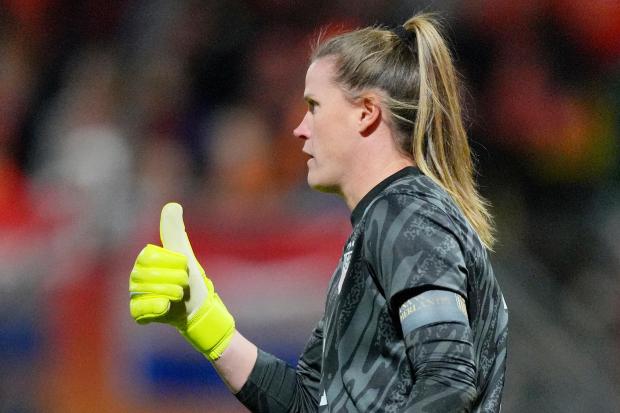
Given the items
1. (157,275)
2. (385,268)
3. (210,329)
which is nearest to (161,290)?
(157,275)

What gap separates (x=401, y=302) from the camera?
176 centimetres

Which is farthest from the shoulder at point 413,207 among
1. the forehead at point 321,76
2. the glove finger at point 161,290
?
the glove finger at point 161,290

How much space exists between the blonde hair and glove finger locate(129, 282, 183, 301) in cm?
55

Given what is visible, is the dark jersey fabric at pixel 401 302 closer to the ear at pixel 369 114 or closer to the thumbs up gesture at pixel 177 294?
the ear at pixel 369 114

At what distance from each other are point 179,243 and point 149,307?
0.27 meters

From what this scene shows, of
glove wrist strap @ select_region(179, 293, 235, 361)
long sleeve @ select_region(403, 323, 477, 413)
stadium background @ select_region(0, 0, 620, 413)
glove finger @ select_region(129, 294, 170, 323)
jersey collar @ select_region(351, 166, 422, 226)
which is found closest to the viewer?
long sleeve @ select_region(403, 323, 477, 413)

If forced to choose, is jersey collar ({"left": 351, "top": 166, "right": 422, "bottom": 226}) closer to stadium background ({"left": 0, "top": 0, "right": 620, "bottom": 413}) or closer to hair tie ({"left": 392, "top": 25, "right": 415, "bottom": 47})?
hair tie ({"left": 392, "top": 25, "right": 415, "bottom": 47})

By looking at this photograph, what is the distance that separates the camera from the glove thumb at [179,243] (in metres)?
2.29

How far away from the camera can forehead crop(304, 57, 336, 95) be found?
212cm

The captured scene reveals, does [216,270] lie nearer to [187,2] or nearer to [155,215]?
[155,215]

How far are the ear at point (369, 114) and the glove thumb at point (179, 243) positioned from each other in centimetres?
53

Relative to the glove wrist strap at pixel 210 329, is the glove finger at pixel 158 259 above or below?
above

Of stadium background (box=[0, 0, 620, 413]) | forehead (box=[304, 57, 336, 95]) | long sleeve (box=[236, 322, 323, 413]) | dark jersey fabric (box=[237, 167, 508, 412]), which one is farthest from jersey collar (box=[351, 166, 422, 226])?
stadium background (box=[0, 0, 620, 413])

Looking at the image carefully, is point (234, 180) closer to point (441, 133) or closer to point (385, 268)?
point (441, 133)
